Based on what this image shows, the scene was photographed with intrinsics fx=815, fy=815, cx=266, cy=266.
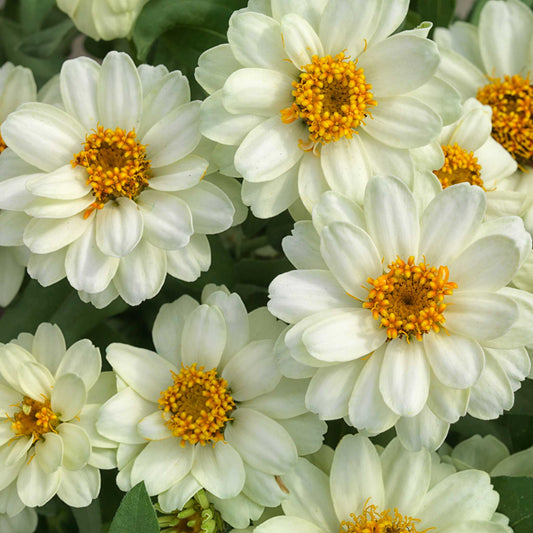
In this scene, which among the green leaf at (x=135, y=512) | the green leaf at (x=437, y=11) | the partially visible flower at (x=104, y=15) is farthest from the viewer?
the green leaf at (x=437, y=11)

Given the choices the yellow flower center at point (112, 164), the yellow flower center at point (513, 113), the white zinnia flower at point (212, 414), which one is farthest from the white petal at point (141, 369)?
the yellow flower center at point (513, 113)

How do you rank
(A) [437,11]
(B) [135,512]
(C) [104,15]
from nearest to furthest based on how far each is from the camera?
(B) [135,512]
(C) [104,15]
(A) [437,11]

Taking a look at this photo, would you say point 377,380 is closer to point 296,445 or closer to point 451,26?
point 296,445

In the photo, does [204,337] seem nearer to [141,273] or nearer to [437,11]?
[141,273]

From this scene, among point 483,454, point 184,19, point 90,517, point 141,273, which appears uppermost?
point 184,19

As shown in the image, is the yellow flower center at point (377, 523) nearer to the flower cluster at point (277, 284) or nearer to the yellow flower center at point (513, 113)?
the flower cluster at point (277, 284)

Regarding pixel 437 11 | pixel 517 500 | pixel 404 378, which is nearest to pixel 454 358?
pixel 404 378
